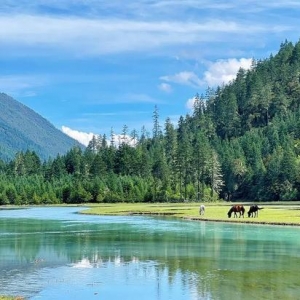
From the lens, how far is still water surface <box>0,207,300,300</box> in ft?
88.6

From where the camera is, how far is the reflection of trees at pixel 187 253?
96.3ft

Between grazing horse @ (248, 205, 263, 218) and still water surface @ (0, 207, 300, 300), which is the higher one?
grazing horse @ (248, 205, 263, 218)

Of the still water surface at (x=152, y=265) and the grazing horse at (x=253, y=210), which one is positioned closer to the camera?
the still water surface at (x=152, y=265)

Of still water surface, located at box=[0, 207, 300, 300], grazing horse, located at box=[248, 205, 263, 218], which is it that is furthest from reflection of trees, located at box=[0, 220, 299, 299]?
grazing horse, located at box=[248, 205, 263, 218]

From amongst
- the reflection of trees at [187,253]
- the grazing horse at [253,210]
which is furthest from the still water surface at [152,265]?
the grazing horse at [253,210]

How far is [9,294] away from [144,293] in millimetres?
5587

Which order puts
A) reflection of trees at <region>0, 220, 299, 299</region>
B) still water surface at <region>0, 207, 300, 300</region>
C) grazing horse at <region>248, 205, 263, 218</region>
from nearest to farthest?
still water surface at <region>0, 207, 300, 300</region> → reflection of trees at <region>0, 220, 299, 299</region> → grazing horse at <region>248, 205, 263, 218</region>

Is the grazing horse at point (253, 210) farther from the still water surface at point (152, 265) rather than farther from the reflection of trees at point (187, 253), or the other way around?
the still water surface at point (152, 265)

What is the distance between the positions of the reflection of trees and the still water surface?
0.14 ft

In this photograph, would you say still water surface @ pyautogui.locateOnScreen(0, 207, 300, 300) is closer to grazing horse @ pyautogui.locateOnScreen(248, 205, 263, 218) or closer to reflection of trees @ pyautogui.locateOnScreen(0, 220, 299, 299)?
reflection of trees @ pyautogui.locateOnScreen(0, 220, 299, 299)

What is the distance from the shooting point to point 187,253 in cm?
4050

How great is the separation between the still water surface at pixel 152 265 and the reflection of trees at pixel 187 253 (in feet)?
0.14

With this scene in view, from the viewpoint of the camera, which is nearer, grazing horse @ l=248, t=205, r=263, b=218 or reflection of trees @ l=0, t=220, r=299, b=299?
reflection of trees @ l=0, t=220, r=299, b=299

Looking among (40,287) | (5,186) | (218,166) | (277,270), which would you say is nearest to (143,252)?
(277,270)
